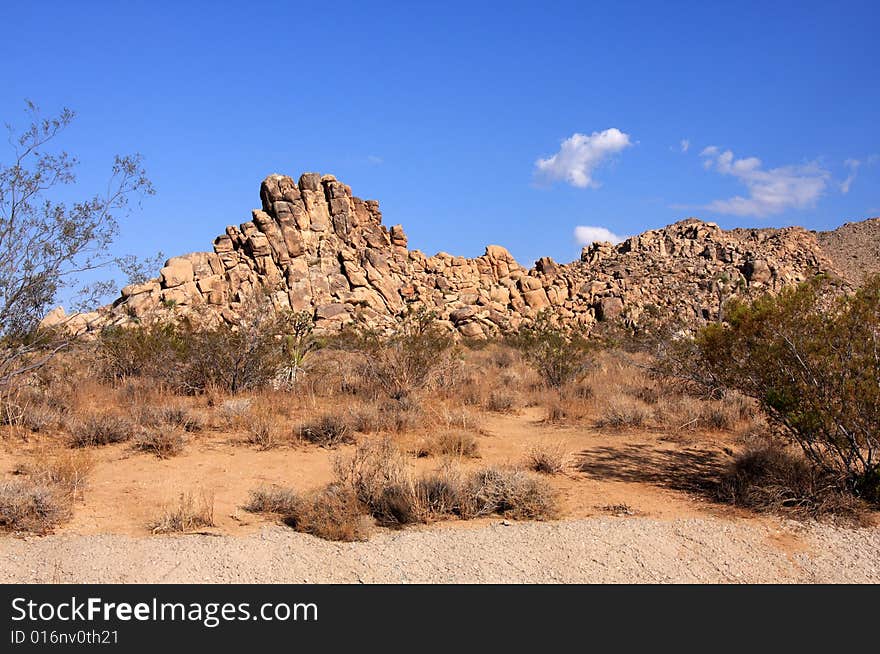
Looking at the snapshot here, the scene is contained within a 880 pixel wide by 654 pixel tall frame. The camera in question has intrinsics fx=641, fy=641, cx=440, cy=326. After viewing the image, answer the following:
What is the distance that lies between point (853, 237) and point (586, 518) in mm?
64391

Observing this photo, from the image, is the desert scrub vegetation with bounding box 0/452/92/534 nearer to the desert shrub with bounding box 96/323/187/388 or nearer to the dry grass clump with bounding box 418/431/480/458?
the dry grass clump with bounding box 418/431/480/458

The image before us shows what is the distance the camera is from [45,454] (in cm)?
852

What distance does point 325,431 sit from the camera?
33.4 ft

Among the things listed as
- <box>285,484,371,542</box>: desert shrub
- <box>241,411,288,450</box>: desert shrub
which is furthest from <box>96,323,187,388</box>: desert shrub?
<box>285,484,371,542</box>: desert shrub

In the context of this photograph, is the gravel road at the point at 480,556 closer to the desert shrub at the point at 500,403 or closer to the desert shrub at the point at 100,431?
the desert shrub at the point at 100,431

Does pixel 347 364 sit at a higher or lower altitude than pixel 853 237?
lower

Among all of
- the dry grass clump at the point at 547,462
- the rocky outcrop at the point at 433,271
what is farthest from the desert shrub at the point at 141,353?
the rocky outcrop at the point at 433,271

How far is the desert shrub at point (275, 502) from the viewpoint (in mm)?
6637

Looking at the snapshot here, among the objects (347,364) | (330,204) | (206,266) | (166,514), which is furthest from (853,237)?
(166,514)

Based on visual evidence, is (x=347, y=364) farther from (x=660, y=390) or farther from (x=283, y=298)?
(x=283, y=298)

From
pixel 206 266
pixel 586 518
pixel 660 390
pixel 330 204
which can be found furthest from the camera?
pixel 330 204

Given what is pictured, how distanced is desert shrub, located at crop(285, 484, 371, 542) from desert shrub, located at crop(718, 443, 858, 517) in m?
4.01

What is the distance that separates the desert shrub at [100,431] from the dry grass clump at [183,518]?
365 cm

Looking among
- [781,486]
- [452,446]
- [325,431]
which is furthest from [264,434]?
[781,486]
